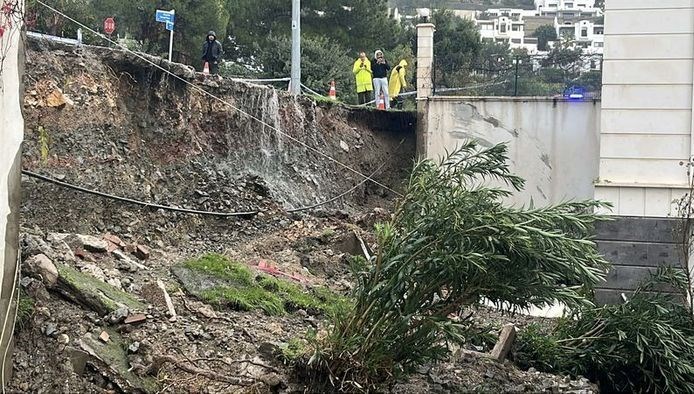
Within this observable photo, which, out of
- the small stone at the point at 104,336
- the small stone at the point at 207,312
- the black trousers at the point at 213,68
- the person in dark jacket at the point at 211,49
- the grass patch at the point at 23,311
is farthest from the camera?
the black trousers at the point at 213,68

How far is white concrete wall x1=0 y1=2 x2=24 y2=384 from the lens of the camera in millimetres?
5422

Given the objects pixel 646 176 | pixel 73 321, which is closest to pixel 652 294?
pixel 646 176

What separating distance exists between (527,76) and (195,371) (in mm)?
11858

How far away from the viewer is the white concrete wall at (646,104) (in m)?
10.4

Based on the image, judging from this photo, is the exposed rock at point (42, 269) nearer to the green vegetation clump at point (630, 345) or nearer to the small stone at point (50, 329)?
the small stone at point (50, 329)

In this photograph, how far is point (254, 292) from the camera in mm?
8305

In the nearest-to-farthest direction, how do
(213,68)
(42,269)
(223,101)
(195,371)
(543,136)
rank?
(195,371)
(42,269)
(223,101)
(543,136)
(213,68)

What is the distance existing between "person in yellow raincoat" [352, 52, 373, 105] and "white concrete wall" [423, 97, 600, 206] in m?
2.79

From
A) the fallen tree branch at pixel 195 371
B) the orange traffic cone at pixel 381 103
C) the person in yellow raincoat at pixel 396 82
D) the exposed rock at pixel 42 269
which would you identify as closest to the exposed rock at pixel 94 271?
the exposed rock at pixel 42 269

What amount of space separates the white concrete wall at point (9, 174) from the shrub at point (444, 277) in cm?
230

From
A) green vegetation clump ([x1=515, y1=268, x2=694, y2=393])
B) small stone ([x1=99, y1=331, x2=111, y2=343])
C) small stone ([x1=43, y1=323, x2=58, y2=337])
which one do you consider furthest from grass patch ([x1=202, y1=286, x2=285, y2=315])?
green vegetation clump ([x1=515, y1=268, x2=694, y2=393])

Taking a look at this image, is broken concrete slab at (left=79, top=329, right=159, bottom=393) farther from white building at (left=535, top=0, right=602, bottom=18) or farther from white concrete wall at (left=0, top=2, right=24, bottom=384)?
white building at (left=535, top=0, right=602, bottom=18)

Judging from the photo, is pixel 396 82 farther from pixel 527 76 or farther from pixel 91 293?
pixel 91 293

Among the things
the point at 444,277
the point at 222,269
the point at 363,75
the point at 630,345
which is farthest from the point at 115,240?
the point at 363,75
